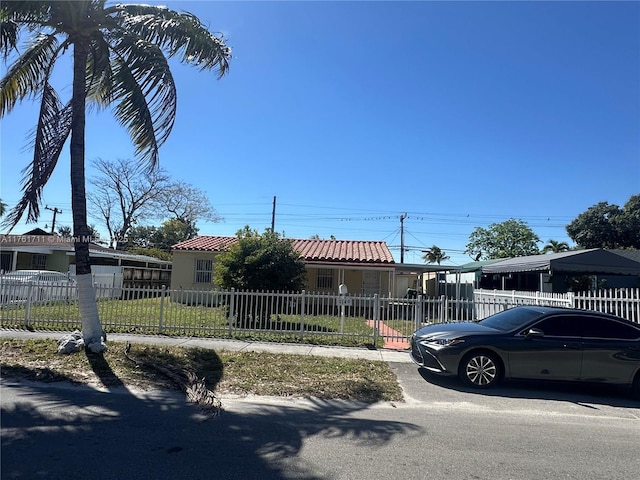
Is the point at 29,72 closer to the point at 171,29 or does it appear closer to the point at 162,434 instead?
the point at 171,29

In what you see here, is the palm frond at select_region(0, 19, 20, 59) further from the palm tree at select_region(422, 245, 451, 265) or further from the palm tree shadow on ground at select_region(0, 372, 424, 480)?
the palm tree at select_region(422, 245, 451, 265)

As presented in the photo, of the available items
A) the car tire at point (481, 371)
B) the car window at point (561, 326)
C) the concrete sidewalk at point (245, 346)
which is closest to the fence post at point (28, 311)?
the concrete sidewalk at point (245, 346)

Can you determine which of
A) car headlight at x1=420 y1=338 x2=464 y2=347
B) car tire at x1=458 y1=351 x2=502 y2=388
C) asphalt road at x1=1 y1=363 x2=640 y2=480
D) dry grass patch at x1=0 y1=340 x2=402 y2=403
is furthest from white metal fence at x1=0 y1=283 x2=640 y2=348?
asphalt road at x1=1 y1=363 x2=640 y2=480

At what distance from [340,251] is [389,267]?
3020 millimetres

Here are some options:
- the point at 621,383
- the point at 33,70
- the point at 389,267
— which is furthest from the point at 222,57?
the point at 389,267

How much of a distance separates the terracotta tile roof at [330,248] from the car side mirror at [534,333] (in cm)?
1193

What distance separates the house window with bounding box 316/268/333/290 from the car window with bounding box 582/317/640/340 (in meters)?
14.0

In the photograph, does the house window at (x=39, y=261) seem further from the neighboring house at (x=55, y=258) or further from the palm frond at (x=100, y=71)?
the palm frond at (x=100, y=71)

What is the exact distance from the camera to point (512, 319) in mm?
7910

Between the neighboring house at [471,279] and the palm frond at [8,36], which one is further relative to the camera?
the neighboring house at [471,279]

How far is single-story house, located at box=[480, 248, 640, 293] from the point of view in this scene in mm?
15641

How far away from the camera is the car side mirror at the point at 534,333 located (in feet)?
23.7

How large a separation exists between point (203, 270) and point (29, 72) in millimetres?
12886

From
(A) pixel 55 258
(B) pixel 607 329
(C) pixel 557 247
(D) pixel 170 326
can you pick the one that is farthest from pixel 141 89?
(C) pixel 557 247
